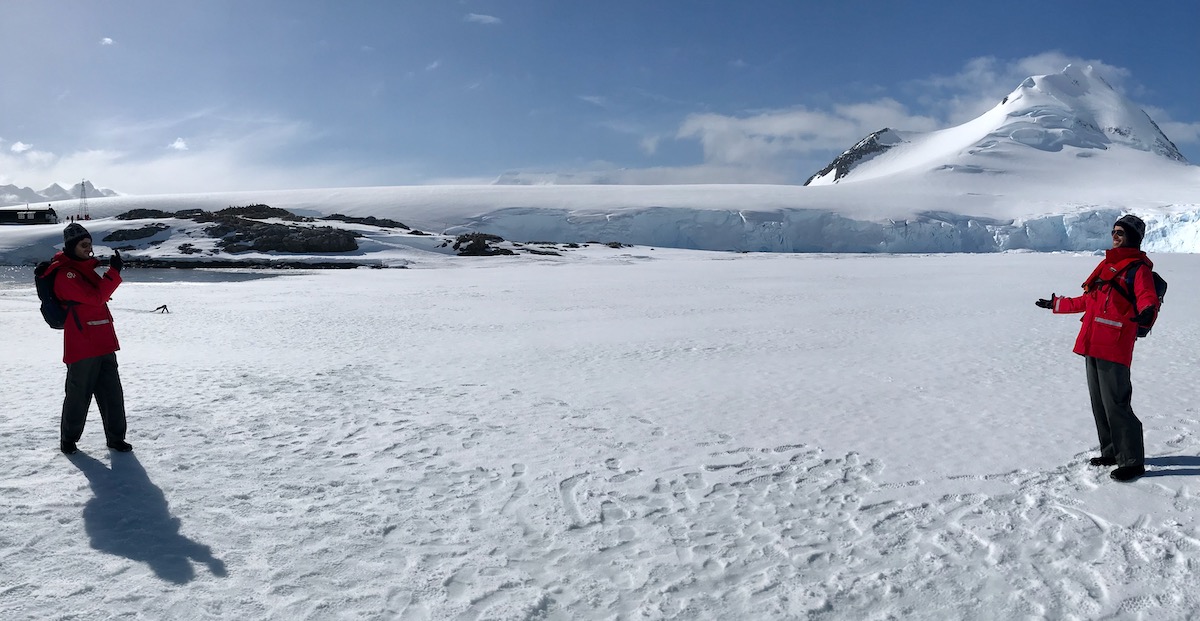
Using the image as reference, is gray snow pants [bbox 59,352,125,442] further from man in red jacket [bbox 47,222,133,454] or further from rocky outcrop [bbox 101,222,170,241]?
rocky outcrop [bbox 101,222,170,241]

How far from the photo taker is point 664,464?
176 inches

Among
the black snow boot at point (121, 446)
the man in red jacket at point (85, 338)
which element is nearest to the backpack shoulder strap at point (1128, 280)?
the man in red jacket at point (85, 338)

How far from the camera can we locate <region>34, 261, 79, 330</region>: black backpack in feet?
13.5

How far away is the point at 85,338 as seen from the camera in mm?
4258

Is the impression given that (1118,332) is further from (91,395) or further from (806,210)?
(806,210)

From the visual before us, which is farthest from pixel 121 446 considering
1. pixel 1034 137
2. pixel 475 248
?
pixel 1034 137

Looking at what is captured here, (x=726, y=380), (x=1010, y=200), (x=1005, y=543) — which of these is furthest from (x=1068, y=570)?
(x=1010, y=200)

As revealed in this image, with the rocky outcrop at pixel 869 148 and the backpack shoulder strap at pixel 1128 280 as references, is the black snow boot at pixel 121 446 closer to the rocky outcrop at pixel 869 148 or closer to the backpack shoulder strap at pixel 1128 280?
the backpack shoulder strap at pixel 1128 280

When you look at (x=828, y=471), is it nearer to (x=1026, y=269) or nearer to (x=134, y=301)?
(x=134, y=301)

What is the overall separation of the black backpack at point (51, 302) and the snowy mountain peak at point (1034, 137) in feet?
240

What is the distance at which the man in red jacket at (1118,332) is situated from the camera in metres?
3.81

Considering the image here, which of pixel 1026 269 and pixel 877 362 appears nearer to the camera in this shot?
pixel 877 362

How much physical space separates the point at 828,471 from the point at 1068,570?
1.45 metres

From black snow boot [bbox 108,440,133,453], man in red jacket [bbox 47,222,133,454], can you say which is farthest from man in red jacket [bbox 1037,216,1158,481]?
black snow boot [bbox 108,440,133,453]
